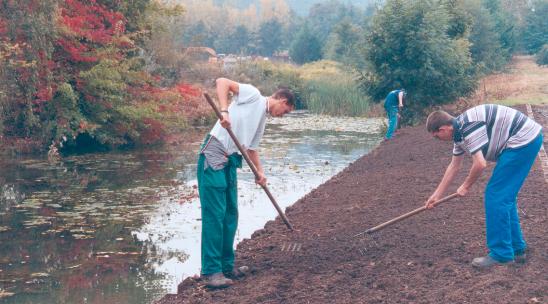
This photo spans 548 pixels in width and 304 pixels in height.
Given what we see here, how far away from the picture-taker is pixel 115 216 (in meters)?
11.9

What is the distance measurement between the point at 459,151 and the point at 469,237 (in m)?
1.53

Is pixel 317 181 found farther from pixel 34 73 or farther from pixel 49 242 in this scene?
pixel 34 73

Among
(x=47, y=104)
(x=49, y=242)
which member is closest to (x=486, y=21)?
(x=47, y=104)

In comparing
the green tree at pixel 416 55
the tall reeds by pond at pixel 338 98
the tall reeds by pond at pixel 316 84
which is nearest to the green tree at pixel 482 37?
the tall reeds by pond at pixel 316 84

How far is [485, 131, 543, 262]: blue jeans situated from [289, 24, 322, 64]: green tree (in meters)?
69.2

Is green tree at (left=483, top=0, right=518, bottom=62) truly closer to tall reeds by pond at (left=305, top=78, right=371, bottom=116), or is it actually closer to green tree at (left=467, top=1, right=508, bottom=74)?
green tree at (left=467, top=1, right=508, bottom=74)

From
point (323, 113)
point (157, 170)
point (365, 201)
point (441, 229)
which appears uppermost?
point (441, 229)

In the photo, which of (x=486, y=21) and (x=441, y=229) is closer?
(x=441, y=229)

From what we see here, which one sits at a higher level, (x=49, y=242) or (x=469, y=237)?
(x=469, y=237)

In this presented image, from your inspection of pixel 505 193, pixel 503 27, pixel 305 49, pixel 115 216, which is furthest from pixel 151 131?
pixel 305 49

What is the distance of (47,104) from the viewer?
20.7 metres

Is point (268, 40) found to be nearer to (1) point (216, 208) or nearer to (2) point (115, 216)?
(2) point (115, 216)

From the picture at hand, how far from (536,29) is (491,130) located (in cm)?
5897

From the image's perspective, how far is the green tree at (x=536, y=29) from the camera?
5997 centimetres
